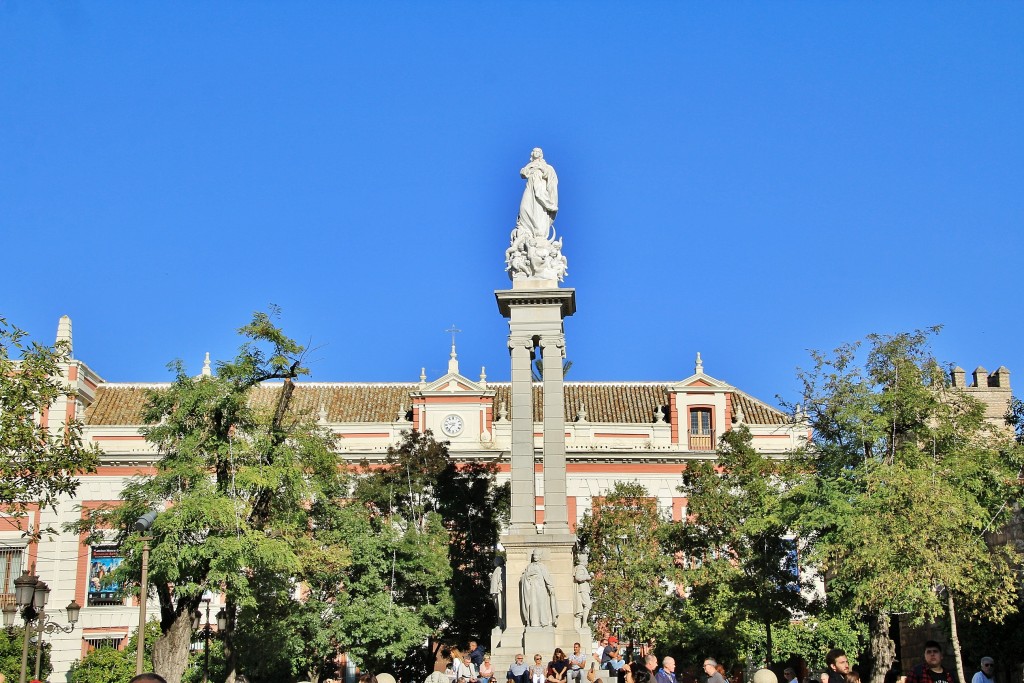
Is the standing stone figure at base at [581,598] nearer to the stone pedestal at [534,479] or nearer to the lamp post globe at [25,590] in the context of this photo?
the stone pedestal at [534,479]

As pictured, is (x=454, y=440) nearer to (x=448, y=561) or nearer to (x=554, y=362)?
(x=448, y=561)

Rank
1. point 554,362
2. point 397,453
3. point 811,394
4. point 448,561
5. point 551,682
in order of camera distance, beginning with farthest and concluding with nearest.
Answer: point 397,453
point 448,561
point 811,394
point 554,362
point 551,682

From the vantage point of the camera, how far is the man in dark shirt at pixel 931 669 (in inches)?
514

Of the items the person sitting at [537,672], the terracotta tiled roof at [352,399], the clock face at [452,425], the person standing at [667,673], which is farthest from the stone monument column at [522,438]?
the terracotta tiled roof at [352,399]

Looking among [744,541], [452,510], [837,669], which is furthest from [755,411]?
[837,669]

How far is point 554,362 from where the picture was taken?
102 feet

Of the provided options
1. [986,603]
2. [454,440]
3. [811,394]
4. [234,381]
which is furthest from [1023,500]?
[454,440]

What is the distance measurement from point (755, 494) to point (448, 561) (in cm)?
907

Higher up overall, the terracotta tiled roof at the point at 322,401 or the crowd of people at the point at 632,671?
the terracotta tiled roof at the point at 322,401

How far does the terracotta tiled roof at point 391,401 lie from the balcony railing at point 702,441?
1559mm

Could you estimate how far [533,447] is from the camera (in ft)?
98.7

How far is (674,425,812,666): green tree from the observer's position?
36.0m

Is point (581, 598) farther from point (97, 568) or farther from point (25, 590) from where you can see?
point (97, 568)

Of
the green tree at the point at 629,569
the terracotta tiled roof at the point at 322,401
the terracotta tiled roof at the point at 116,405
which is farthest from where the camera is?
the terracotta tiled roof at the point at 322,401
